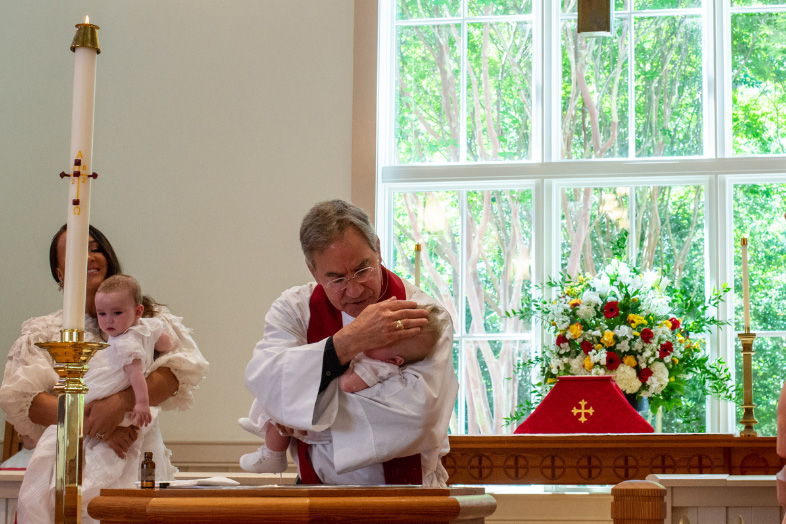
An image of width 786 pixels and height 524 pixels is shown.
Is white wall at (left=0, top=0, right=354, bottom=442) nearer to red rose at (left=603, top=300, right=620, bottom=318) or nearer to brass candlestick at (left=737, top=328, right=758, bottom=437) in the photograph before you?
red rose at (left=603, top=300, right=620, bottom=318)

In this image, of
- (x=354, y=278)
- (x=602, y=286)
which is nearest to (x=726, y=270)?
(x=602, y=286)

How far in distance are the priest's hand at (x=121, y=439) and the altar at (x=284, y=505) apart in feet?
5.13

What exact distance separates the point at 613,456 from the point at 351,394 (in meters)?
2.30

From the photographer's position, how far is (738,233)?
6309 mm

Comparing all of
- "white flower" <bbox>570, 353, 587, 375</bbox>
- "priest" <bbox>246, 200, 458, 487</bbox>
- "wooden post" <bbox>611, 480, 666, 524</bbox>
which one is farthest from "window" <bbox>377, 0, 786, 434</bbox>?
"wooden post" <bbox>611, 480, 666, 524</bbox>

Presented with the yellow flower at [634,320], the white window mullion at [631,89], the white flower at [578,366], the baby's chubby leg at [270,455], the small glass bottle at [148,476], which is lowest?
the baby's chubby leg at [270,455]

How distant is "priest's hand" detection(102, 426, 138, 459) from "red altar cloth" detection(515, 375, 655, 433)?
2013mm

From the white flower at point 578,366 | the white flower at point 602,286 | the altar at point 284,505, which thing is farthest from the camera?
the white flower at point 602,286

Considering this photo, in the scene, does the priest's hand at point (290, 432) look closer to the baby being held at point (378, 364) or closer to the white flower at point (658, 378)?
the baby being held at point (378, 364)

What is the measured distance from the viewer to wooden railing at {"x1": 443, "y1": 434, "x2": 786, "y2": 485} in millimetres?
4438

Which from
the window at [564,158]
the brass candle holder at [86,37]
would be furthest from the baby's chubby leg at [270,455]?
the window at [564,158]

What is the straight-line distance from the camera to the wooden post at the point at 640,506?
1.89 meters

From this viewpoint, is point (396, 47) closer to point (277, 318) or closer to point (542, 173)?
point (542, 173)

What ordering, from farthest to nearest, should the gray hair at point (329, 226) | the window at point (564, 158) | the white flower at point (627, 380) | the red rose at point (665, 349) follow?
1. the window at point (564, 158)
2. the red rose at point (665, 349)
3. the white flower at point (627, 380)
4. the gray hair at point (329, 226)
